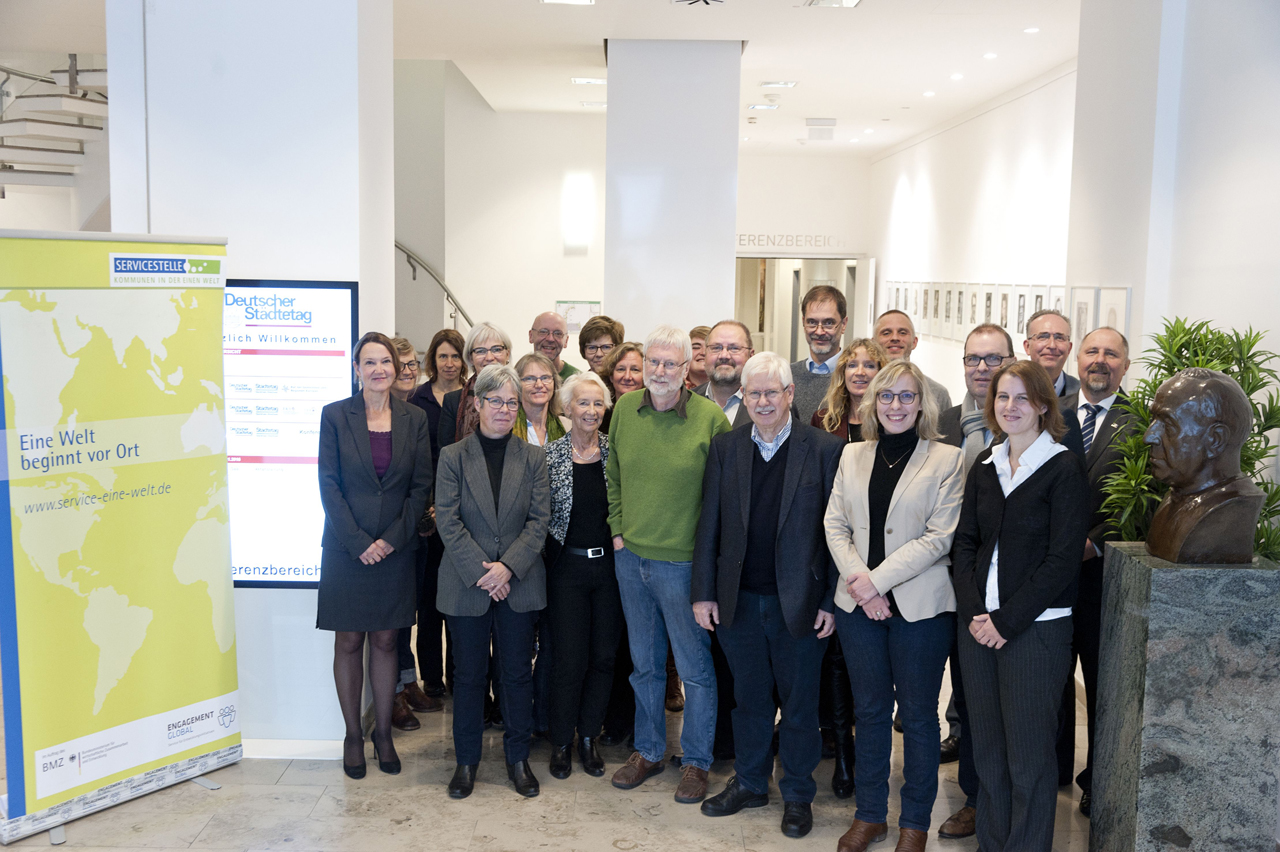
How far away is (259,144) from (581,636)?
250 cm

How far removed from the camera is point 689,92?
24.3 ft

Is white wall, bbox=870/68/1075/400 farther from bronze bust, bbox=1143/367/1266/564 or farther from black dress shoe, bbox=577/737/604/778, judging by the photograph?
black dress shoe, bbox=577/737/604/778

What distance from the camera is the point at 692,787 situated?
4.02 metres

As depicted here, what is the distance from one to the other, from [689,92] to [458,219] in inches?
162

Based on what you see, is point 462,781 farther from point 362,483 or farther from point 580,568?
point 362,483

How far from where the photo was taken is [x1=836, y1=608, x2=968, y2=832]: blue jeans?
11.3ft

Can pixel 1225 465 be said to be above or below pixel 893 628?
above

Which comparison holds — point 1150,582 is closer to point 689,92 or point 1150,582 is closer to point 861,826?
point 861,826

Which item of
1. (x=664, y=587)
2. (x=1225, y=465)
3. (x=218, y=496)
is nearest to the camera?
(x=1225, y=465)

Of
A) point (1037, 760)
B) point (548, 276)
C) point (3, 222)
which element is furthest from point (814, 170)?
point (1037, 760)

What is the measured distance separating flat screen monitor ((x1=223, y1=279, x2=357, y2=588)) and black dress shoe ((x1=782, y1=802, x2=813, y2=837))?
219 centimetres

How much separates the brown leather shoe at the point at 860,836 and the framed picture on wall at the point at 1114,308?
2.80 m

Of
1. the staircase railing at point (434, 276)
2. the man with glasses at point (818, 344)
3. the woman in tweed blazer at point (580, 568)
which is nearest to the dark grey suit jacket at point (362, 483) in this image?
the woman in tweed blazer at point (580, 568)

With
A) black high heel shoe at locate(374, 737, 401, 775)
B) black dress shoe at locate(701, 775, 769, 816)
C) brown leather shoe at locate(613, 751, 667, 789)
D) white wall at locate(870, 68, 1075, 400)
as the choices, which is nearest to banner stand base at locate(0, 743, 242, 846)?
black high heel shoe at locate(374, 737, 401, 775)
